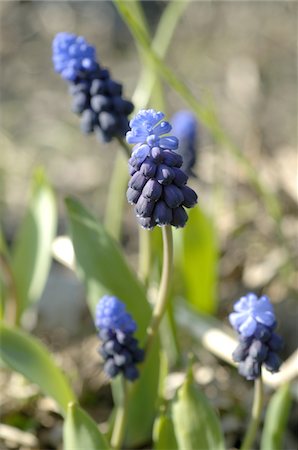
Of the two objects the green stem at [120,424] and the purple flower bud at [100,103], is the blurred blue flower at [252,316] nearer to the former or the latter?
the green stem at [120,424]

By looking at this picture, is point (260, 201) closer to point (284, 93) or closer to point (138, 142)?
point (284, 93)

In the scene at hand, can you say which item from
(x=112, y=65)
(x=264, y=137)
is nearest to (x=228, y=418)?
(x=264, y=137)

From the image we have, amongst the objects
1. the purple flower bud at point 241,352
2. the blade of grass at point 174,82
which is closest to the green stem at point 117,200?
the blade of grass at point 174,82

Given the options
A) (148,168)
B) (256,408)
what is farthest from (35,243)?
(148,168)

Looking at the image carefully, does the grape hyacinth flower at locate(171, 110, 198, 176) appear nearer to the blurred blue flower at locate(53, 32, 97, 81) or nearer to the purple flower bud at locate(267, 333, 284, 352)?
the blurred blue flower at locate(53, 32, 97, 81)

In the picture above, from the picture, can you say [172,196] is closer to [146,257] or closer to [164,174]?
[164,174]

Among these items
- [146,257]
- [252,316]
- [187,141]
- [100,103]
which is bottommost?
[146,257]
